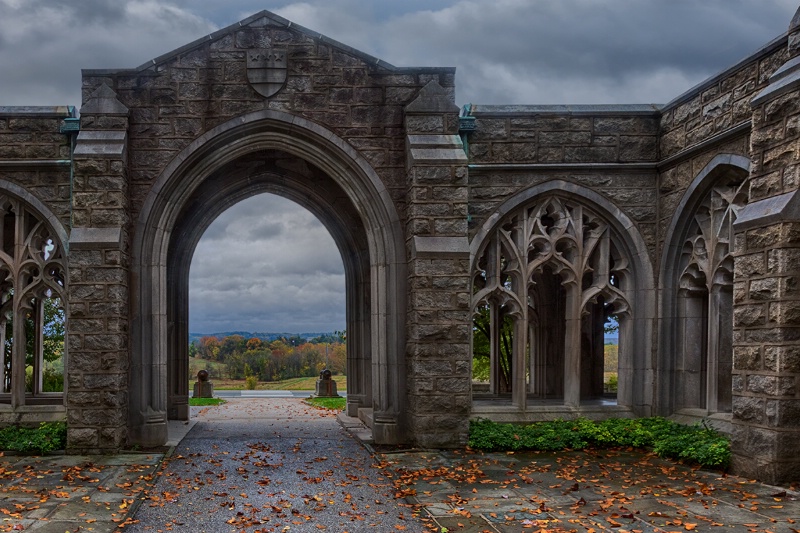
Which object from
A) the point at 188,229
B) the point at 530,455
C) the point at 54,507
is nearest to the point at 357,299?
the point at 188,229

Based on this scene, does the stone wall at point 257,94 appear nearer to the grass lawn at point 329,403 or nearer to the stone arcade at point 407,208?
the stone arcade at point 407,208

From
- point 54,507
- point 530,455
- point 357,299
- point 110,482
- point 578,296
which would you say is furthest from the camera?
point 357,299

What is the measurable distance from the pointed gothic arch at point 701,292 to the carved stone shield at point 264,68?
5.73 m

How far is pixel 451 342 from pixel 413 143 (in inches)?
105

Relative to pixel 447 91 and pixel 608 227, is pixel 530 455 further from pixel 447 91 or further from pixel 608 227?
pixel 447 91

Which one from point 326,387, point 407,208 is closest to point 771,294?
point 407,208

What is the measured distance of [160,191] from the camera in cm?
1017

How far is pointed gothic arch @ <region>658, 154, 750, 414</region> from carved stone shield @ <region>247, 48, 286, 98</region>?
573 centimetres

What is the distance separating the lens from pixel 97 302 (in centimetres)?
966

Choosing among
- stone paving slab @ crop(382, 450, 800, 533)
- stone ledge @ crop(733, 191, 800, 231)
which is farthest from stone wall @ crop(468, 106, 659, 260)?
stone paving slab @ crop(382, 450, 800, 533)

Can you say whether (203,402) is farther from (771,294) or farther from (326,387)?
(771,294)

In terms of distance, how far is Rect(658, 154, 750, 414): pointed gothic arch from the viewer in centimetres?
952

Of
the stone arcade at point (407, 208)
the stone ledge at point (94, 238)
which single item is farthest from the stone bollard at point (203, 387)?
the stone ledge at point (94, 238)

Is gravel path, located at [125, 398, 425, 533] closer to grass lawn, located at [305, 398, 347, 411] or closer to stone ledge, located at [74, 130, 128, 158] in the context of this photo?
stone ledge, located at [74, 130, 128, 158]
